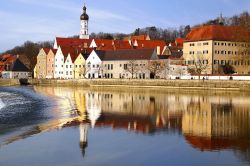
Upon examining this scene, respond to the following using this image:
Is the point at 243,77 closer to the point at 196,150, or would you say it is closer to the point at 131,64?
the point at 131,64

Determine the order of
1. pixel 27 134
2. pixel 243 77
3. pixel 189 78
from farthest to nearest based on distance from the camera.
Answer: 1. pixel 189 78
2. pixel 243 77
3. pixel 27 134

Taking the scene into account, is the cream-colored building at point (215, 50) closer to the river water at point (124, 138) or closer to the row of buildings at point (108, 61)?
the row of buildings at point (108, 61)

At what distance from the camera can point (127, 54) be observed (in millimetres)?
91688

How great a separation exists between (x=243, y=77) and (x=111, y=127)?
42352 millimetres

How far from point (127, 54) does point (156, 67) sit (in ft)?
33.6

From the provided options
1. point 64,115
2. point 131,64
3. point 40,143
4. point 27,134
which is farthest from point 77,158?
point 131,64

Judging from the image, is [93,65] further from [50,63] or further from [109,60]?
[50,63]

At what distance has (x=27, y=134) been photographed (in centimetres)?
2236

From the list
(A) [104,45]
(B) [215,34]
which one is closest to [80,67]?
(A) [104,45]

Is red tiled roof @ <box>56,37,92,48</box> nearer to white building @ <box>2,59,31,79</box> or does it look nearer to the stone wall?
white building @ <box>2,59,31,79</box>

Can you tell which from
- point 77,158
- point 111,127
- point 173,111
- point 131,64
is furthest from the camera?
point 131,64

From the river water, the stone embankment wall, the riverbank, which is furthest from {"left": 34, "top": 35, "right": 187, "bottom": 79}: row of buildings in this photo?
the river water

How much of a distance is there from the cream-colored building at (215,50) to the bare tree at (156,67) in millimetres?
5400

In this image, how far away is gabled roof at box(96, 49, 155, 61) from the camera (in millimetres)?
88125
